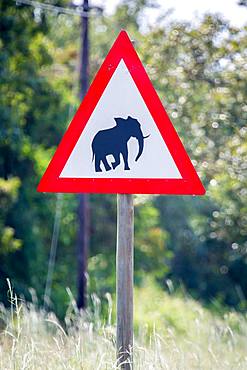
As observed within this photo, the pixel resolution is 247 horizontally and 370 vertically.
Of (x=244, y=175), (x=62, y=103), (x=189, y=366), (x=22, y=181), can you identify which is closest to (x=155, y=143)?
(x=189, y=366)

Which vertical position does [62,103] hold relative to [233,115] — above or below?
above

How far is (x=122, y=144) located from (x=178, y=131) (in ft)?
22.3

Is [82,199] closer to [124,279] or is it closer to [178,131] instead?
[178,131]

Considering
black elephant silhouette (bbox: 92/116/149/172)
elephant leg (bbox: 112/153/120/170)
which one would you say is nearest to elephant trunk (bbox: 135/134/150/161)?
black elephant silhouette (bbox: 92/116/149/172)

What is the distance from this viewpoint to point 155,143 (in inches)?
175

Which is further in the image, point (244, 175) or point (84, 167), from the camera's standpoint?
point (244, 175)

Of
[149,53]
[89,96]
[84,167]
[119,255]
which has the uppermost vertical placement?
[149,53]

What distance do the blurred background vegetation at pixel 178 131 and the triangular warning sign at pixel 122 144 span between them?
2627 millimetres

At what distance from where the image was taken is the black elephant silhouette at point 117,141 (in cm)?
444

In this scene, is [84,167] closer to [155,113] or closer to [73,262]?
[155,113]

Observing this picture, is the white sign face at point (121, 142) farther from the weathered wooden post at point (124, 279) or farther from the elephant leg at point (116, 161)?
the weathered wooden post at point (124, 279)

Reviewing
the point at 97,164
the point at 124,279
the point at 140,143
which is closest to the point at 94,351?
the point at 124,279

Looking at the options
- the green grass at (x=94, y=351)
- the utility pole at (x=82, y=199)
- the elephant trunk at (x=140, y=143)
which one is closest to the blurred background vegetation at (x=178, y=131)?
the utility pole at (x=82, y=199)

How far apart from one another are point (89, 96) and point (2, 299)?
8.25 metres
